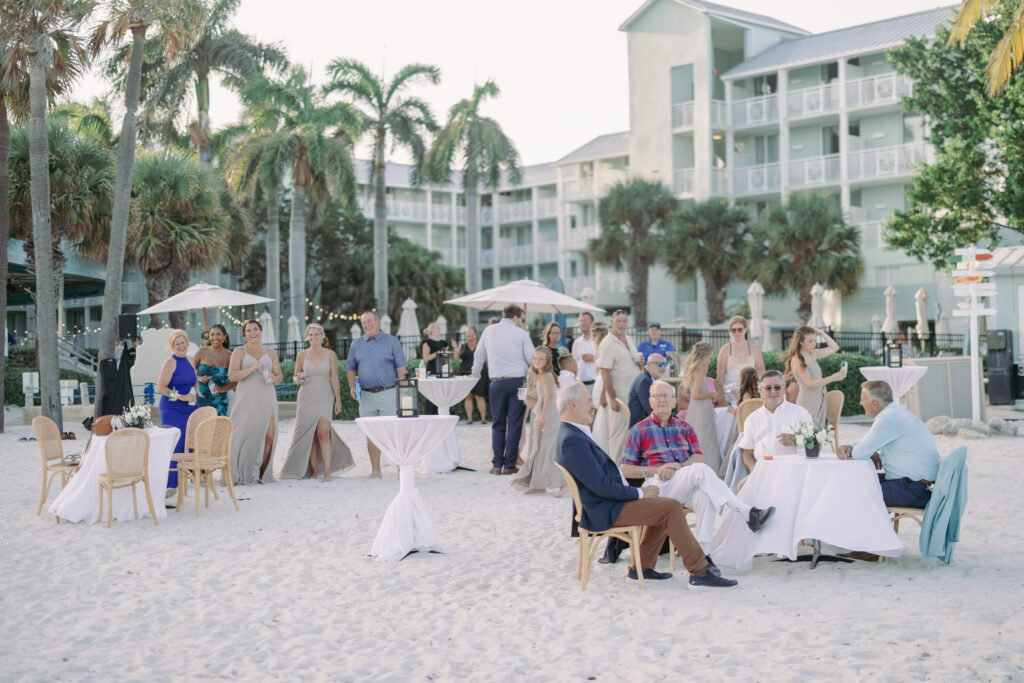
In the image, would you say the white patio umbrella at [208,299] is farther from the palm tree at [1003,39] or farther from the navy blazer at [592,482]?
the navy blazer at [592,482]

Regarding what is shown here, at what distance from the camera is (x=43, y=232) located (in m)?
19.0

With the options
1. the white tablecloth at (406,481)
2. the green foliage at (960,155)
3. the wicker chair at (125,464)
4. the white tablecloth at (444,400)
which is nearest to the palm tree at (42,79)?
the white tablecloth at (444,400)

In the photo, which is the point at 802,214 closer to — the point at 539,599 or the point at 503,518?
A: the point at 503,518

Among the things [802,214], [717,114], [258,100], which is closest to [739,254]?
[802,214]

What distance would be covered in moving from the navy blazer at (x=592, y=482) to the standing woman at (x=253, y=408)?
569cm

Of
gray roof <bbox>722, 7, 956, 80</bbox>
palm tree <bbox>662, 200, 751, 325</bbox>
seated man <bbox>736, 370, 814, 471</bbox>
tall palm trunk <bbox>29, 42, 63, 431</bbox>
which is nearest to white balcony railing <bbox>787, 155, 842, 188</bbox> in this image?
gray roof <bbox>722, 7, 956, 80</bbox>

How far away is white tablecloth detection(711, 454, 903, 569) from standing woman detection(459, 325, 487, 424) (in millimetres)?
10375

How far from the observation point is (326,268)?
48500 millimetres

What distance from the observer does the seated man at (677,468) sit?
7.09m

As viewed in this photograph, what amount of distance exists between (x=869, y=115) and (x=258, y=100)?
20948 millimetres

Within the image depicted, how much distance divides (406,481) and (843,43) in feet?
115

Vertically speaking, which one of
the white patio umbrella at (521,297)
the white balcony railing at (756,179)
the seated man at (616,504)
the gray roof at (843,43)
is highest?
the gray roof at (843,43)

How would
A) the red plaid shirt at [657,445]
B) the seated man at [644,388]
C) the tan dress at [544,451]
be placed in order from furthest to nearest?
1. the tan dress at [544,451]
2. the seated man at [644,388]
3. the red plaid shirt at [657,445]

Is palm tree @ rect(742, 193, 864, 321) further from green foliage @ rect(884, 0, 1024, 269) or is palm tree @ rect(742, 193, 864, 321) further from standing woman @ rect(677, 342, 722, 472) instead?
standing woman @ rect(677, 342, 722, 472)
